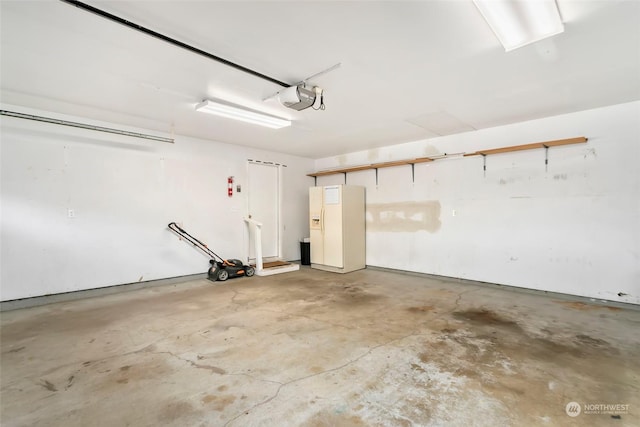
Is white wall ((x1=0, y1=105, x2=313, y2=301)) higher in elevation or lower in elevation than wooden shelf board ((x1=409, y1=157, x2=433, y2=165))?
lower

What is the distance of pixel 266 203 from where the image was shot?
22.0 feet

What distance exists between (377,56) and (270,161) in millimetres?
4458

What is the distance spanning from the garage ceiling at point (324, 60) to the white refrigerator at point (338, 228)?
6.85ft

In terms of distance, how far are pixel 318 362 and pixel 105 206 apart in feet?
13.9

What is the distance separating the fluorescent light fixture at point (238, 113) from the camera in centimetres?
370

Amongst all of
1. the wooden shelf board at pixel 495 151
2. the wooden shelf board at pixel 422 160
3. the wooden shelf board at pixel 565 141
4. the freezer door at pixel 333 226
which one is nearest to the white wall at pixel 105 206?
the freezer door at pixel 333 226

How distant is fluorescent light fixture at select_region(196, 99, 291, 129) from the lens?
3697 mm

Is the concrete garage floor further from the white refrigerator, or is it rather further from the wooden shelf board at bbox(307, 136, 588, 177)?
the wooden shelf board at bbox(307, 136, 588, 177)

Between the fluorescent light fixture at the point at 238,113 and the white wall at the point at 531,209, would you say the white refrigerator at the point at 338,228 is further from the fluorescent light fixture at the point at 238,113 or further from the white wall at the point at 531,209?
the fluorescent light fixture at the point at 238,113

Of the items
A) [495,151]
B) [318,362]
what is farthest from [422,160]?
[318,362]

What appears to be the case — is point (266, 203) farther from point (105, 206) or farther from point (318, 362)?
point (318, 362)

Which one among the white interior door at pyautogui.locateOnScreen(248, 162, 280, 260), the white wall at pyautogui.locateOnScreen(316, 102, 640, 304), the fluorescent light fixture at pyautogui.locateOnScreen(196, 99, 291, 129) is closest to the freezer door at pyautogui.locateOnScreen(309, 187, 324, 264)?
the white interior door at pyautogui.locateOnScreen(248, 162, 280, 260)

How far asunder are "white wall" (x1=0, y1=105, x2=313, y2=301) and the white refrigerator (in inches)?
63.4

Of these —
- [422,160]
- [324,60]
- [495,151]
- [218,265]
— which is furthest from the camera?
[422,160]
